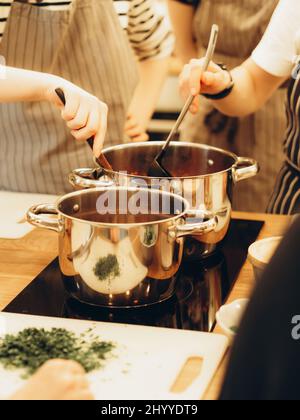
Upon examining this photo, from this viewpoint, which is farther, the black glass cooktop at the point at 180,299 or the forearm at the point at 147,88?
the forearm at the point at 147,88

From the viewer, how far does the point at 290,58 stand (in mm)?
1674

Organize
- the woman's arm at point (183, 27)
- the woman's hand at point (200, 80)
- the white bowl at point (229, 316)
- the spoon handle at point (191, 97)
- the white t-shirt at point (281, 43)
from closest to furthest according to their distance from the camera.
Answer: the white bowl at point (229, 316) → the spoon handle at point (191, 97) → the woman's hand at point (200, 80) → the white t-shirt at point (281, 43) → the woman's arm at point (183, 27)

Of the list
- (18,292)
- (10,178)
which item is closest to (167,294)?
(18,292)

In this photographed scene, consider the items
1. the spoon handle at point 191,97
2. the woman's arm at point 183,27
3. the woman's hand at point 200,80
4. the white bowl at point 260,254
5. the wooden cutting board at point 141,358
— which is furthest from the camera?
the woman's arm at point 183,27

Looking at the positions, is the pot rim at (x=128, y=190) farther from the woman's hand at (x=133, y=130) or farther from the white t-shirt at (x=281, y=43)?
the woman's hand at (x=133, y=130)

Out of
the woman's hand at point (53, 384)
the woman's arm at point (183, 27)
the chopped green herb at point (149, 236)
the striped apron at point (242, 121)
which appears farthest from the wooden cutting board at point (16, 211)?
the woman's arm at point (183, 27)

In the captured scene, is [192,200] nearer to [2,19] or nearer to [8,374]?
[8,374]

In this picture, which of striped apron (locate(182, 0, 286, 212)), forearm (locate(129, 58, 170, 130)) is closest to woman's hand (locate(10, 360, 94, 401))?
forearm (locate(129, 58, 170, 130))

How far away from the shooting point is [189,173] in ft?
4.52

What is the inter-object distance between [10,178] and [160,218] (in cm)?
74

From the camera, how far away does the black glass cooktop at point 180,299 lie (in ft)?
3.37

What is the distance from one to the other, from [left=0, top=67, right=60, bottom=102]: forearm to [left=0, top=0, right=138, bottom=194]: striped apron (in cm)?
43

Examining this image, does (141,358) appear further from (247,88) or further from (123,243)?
(247,88)

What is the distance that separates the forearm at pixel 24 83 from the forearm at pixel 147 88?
0.81 metres
